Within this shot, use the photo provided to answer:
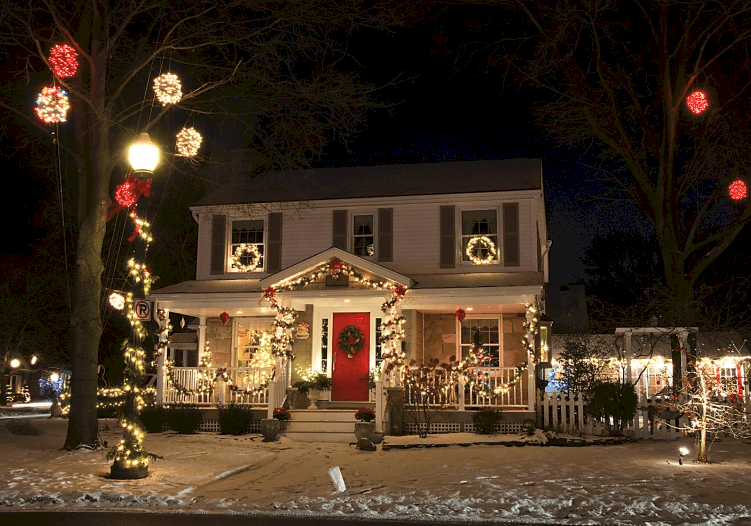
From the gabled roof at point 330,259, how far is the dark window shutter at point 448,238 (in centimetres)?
191

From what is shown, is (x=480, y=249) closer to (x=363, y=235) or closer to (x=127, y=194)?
(x=363, y=235)

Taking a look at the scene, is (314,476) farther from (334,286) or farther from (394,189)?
(394,189)

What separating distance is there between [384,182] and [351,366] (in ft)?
17.7

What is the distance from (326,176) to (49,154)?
8.18 metres

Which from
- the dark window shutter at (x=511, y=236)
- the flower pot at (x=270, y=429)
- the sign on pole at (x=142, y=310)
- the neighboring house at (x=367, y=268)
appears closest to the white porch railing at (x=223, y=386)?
the neighboring house at (x=367, y=268)

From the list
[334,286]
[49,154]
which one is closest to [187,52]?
[334,286]

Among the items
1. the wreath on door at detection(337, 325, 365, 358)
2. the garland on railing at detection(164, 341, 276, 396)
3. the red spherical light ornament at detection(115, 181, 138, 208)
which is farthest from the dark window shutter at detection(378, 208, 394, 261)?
the red spherical light ornament at detection(115, 181, 138, 208)

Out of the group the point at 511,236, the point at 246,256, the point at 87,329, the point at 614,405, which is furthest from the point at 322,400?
the point at 614,405

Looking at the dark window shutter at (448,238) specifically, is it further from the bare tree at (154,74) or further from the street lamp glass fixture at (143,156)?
the street lamp glass fixture at (143,156)

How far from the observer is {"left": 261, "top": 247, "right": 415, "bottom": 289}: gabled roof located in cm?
1642

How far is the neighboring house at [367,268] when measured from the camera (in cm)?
1678

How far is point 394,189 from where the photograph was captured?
19188 millimetres

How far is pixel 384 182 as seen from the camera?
2003cm

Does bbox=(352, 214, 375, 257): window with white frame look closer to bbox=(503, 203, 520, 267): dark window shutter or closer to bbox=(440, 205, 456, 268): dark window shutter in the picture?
bbox=(440, 205, 456, 268): dark window shutter
